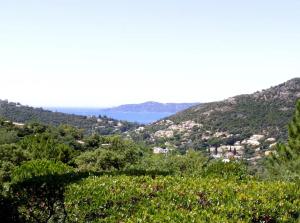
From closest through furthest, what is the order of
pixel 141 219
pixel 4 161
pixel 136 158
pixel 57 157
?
pixel 141 219
pixel 4 161
pixel 57 157
pixel 136 158

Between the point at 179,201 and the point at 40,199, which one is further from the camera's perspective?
the point at 40,199

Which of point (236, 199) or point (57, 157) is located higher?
point (236, 199)

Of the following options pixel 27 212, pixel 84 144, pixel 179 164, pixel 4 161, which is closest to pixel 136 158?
pixel 179 164

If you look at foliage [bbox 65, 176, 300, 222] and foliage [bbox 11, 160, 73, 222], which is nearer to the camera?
foliage [bbox 65, 176, 300, 222]

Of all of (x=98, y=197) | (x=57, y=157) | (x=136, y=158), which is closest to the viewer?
(x=98, y=197)

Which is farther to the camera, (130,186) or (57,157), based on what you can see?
(57,157)

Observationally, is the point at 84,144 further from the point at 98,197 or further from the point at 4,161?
the point at 98,197

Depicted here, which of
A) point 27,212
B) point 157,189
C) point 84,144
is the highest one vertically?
point 157,189

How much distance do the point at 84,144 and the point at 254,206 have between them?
95629 mm

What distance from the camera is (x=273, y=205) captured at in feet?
38.0

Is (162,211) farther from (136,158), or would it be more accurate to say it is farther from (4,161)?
(136,158)

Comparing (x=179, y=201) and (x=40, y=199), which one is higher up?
(x=179, y=201)

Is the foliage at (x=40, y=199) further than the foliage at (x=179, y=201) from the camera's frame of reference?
Yes

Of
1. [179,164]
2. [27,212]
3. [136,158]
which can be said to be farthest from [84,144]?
[27,212]
